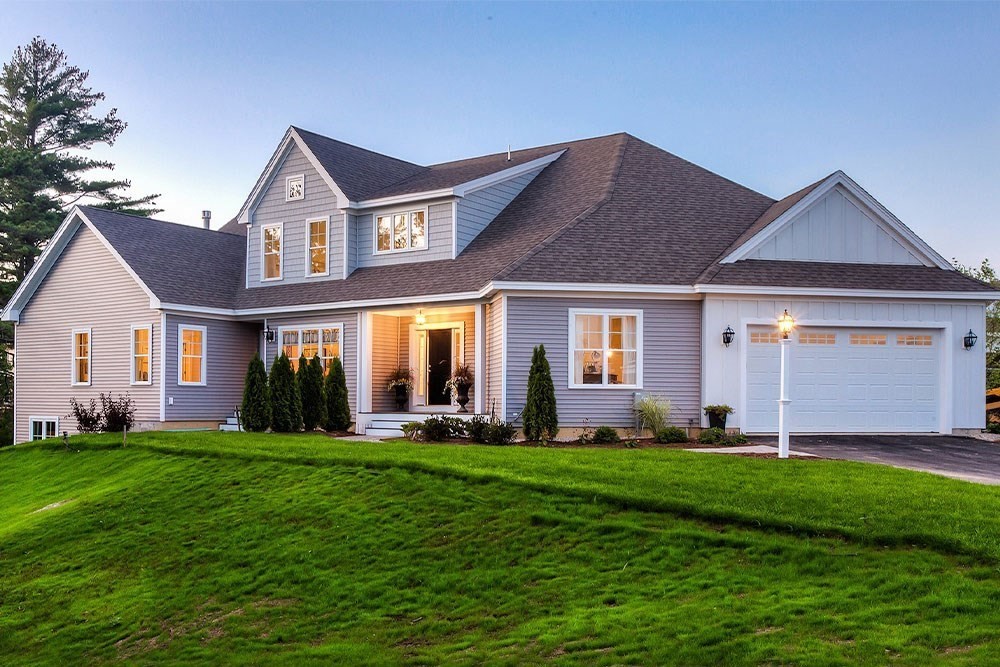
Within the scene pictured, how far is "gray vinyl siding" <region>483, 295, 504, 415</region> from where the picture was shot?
1777cm

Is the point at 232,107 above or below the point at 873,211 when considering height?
above

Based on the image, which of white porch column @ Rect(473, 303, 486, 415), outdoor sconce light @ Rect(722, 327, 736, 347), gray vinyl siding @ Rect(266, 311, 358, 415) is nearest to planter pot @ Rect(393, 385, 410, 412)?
gray vinyl siding @ Rect(266, 311, 358, 415)

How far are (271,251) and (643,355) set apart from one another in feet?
36.3

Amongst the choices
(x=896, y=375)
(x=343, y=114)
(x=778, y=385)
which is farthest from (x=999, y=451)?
(x=343, y=114)

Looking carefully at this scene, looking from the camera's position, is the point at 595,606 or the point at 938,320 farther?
the point at 938,320

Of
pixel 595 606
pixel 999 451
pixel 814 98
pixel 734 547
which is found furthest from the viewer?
pixel 814 98

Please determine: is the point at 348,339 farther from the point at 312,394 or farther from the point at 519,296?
the point at 519,296

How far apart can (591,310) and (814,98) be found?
10.5m

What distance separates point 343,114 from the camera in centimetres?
2847

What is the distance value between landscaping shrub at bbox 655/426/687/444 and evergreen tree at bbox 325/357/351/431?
7.25 metres

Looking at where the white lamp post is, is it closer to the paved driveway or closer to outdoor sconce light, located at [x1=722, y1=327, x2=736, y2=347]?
the paved driveway

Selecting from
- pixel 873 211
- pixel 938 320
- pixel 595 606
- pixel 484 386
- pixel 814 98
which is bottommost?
pixel 595 606

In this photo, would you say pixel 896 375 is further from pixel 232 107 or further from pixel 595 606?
pixel 232 107

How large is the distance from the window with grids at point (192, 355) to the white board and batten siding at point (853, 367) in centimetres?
1272
